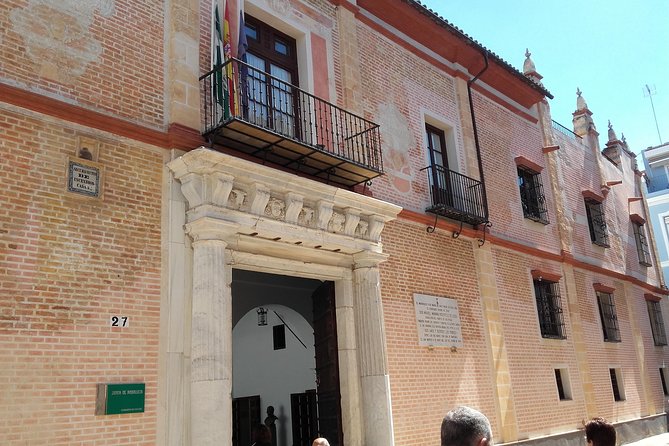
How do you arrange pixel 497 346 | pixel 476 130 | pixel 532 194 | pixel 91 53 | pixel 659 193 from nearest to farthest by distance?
pixel 91 53, pixel 497 346, pixel 476 130, pixel 532 194, pixel 659 193

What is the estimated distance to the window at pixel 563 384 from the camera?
13.4 meters

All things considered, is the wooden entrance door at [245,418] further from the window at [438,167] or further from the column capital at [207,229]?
the column capital at [207,229]

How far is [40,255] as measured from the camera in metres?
6.04

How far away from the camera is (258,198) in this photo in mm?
7668

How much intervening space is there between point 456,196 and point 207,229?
624 centimetres

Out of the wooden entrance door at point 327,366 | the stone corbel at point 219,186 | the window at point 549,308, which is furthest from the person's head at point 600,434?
the window at point 549,308

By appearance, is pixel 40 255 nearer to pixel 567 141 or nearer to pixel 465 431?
pixel 465 431

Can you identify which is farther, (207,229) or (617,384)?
(617,384)

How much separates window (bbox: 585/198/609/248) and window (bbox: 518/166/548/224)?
297 cm

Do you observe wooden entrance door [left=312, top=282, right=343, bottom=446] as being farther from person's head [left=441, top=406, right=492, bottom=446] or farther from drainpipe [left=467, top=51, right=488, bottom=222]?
person's head [left=441, top=406, right=492, bottom=446]

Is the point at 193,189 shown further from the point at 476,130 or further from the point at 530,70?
the point at 530,70

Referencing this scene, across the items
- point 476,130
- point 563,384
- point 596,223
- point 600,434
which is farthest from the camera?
point 596,223

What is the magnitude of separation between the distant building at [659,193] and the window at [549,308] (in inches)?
625

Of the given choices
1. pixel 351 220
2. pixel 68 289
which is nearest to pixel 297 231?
pixel 351 220
